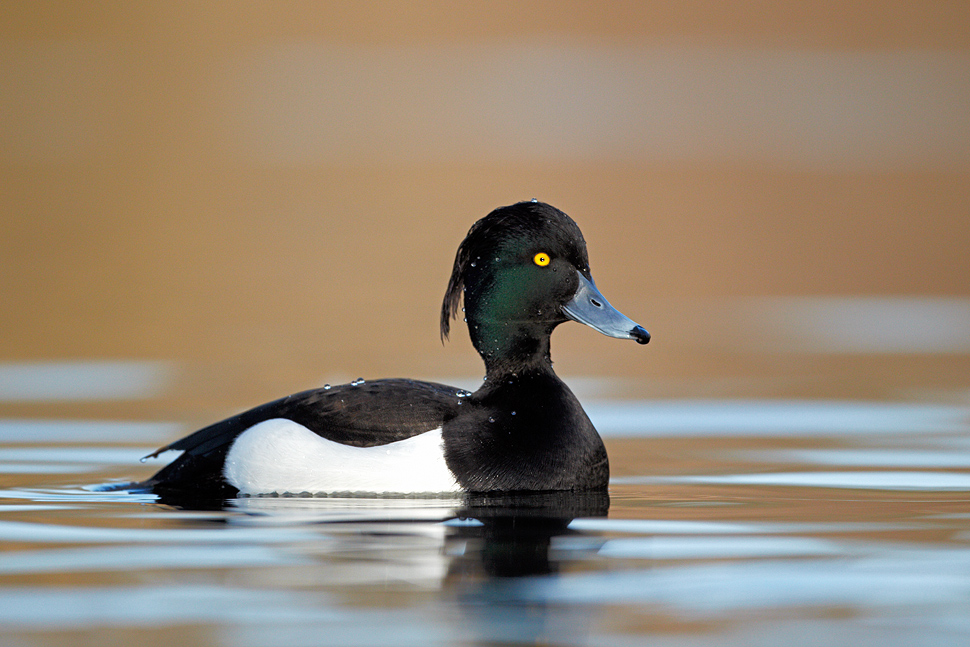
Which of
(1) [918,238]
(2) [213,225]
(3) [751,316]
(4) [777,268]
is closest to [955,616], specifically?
(3) [751,316]

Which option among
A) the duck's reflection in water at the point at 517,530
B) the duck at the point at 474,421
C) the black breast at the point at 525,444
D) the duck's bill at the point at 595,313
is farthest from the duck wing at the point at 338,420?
the duck's bill at the point at 595,313

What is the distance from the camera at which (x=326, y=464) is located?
5.30 m

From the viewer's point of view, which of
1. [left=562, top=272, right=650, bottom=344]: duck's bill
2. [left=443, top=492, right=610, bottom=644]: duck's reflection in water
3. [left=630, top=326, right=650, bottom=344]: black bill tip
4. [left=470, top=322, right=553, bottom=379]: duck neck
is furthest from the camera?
[left=470, top=322, right=553, bottom=379]: duck neck

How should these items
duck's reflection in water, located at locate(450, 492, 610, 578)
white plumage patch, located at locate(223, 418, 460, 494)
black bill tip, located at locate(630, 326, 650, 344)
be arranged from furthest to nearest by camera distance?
black bill tip, located at locate(630, 326, 650, 344)
white plumage patch, located at locate(223, 418, 460, 494)
duck's reflection in water, located at locate(450, 492, 610, 578)

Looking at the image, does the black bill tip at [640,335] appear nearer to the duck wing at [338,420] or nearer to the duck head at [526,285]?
the duck head at [526,285]

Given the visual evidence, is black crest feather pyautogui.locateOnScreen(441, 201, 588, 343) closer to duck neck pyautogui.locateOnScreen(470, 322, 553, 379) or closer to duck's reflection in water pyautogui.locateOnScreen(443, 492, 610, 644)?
duck neck pyautogui.locateOnScreen(470, 322, 553, 379)

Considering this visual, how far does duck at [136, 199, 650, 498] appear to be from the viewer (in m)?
5.27

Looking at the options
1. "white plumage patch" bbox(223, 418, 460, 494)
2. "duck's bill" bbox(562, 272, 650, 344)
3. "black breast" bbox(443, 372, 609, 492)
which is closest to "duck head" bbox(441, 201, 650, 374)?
"duck's bill" bbox(562, 272, 650, 344)

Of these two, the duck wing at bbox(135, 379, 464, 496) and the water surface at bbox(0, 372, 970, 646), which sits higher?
the duck wing at bbox(135, 379, 464, 496)

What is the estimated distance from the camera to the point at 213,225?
18234 millimetres

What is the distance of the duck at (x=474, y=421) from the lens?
5273mm

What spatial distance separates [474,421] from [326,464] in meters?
0.55

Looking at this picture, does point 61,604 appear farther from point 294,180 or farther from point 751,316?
point 294,180

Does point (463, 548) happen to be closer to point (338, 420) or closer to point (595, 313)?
point (338, 420)
